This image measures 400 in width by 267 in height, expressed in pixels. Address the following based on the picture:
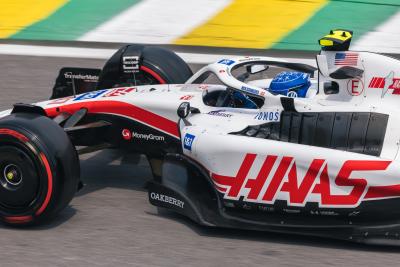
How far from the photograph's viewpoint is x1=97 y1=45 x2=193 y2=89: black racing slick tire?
299 inches

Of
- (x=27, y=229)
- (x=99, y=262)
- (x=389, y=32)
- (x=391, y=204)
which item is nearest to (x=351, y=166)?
(x=391, y=204)

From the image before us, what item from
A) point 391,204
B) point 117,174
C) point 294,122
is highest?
point 294,122

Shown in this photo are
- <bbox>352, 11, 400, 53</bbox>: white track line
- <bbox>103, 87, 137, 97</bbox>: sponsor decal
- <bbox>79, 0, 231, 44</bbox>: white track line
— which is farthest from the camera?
<bbox>79, 0, 231, 44</bbox>: white track line

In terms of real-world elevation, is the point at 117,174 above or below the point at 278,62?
below

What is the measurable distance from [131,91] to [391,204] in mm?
2423

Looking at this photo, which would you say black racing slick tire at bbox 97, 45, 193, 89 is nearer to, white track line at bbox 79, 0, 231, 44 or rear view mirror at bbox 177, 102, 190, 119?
rear view mirror at bbox 177, 102, 190, 119

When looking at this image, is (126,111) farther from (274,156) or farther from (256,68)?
(274,156)

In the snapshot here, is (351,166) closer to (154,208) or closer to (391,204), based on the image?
(391,204)

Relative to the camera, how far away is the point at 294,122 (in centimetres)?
589

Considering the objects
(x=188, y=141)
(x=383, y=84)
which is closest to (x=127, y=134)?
(x=188, y=141)

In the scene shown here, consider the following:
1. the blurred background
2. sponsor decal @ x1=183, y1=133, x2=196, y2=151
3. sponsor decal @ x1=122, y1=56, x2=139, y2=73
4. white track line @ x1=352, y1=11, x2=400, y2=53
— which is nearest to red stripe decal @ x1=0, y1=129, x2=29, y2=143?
sponsor decal @ x1=183, y1=133, x2=196, y2=151

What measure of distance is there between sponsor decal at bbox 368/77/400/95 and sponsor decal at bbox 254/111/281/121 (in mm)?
688

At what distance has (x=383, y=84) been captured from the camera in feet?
19.3

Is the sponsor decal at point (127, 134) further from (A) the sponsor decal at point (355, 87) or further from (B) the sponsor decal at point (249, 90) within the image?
(A) the sponsor decal at point (355, 87)
